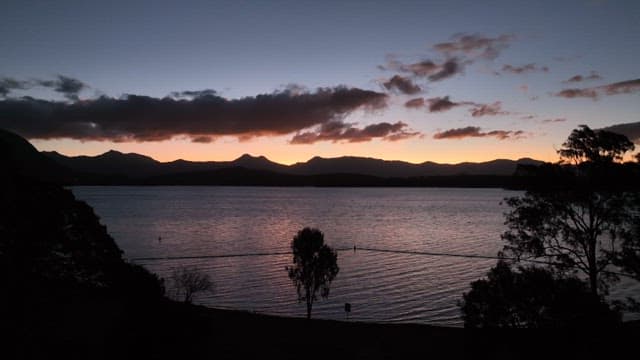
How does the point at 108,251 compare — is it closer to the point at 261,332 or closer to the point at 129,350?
the point at 261,332

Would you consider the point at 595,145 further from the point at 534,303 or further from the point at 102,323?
the point at 102,323

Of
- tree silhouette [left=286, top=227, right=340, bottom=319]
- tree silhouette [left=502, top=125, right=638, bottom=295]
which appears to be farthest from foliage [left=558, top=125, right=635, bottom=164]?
tree silhouette [left=286, top=227, right=340, bottom=319]

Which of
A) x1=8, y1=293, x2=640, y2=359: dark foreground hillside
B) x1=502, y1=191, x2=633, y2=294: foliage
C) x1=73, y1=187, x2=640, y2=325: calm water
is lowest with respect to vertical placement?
x1=73, y1=187, x2=640, y2=325: calm water

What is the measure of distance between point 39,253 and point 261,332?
1415 centimetres

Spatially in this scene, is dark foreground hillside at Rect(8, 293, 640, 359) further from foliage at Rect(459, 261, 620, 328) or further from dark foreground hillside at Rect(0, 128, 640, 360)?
foliage at Rect(459, 261, 620, 328)

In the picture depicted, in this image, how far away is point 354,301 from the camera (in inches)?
1980

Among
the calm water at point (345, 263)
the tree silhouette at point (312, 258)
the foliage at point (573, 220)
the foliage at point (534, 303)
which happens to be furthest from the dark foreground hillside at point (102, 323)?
the calm water at point (345, 263)

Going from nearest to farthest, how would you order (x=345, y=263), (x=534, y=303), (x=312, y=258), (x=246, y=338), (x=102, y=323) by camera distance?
1. (x=534, y=303)
2. (x=102, y=323)
3. (x=246, y=338)
4. (x=312, y=258)
5. (x=345, y=263)

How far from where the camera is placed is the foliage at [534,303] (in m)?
20.5

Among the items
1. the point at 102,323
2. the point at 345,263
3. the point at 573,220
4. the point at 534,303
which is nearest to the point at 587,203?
the point at 573,220

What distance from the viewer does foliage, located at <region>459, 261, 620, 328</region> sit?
67.4 ft

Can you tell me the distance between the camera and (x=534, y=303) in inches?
856

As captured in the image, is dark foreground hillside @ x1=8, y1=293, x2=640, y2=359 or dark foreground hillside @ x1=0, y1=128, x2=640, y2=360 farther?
dark foreground hillside @ x1=0, y1=128, x2=640, y2=360

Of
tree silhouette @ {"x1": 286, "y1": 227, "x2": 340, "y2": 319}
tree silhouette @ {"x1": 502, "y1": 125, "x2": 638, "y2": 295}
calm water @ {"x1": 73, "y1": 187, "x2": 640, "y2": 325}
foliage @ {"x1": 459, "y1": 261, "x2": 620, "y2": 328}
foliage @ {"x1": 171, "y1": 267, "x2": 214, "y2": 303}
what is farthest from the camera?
calm water @ {"x1": 73, "y1": 187, "x2": 640, "y2": 325}
